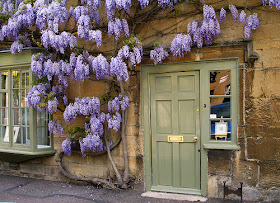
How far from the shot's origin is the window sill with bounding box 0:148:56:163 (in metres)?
5.63

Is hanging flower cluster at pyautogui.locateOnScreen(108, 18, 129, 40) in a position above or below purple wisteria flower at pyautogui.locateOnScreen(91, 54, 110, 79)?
above

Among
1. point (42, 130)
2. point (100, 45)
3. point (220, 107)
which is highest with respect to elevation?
point (100, 45)

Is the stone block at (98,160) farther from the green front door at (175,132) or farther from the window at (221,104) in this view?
the window at (221,104)

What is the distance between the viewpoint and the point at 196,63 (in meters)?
4.69

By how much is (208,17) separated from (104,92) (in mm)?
2461

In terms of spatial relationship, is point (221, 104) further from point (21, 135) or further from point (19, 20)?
point (21, 135)

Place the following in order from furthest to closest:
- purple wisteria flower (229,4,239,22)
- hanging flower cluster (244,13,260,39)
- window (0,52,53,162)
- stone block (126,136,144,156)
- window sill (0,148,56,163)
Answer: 1. window (0,52,53,162)
2. window sill (0,148,56,163)
3. stone block (126,136,144,156)
4. purple wisteria flower (229,4,239,22)
5. hanging flower cluster (244,13,260,39)

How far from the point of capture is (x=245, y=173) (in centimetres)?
441

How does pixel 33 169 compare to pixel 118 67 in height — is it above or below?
below

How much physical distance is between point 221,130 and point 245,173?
0.82 m

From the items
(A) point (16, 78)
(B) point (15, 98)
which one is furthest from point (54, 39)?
(B) point (15, 98)

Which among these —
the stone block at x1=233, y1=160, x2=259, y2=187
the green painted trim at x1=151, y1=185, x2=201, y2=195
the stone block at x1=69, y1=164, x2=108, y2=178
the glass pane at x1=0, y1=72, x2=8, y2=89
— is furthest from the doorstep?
the glass pane at x1=0, y1=72, x2=8, y2=89

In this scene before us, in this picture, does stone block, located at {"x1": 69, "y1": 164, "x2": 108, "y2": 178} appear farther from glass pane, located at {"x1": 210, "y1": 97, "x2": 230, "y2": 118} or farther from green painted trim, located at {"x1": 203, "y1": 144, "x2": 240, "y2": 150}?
glass pane, located at {"x1": 210, "y1": 97, "x2": 230, "y2": 118}

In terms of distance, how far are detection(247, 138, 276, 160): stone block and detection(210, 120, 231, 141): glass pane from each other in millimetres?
364
